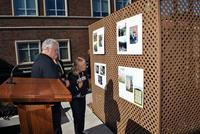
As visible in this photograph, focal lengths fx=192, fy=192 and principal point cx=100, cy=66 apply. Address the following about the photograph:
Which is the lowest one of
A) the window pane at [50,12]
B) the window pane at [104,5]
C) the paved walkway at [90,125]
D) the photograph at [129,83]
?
the paved walkway at [90,125]

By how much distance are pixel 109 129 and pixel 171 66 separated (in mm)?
2729

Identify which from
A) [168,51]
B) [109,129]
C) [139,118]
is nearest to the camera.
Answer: [168,51]

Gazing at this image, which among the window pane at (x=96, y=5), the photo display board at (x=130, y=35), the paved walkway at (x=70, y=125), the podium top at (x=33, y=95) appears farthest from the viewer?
the window pane at (x=96, y=5)

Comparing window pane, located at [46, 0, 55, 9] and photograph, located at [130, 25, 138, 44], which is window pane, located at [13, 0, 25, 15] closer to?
window pane, located at [46, 0, 55, 9]

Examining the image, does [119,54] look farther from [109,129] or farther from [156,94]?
[109,129]

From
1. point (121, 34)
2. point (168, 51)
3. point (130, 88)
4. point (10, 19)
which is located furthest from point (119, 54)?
point (10, 19)

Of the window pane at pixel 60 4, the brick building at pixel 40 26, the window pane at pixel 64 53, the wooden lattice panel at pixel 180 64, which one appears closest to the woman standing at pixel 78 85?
the wooden lattice panel at pixel 180 64

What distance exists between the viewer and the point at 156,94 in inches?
122

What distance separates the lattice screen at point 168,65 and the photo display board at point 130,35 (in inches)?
4.4

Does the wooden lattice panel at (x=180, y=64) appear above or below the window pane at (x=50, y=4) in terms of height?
below

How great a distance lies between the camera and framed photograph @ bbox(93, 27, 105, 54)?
517 centimetres

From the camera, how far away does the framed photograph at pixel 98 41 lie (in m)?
5.17

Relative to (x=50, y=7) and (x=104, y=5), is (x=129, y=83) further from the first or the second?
(x=104, y=5)

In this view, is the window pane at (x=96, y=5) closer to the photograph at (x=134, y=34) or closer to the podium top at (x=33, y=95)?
the photograph at (x=134, y=34)
